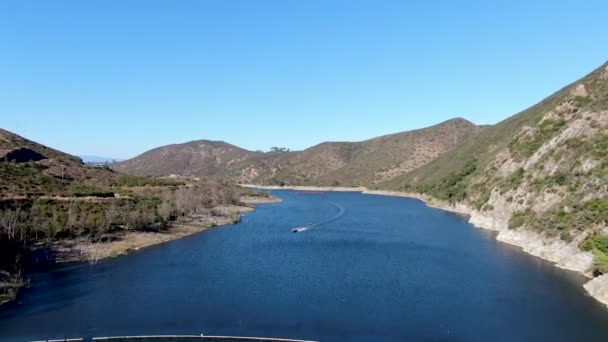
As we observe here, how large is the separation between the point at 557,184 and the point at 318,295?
48325mm

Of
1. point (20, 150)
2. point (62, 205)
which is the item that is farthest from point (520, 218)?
point (20, 150)

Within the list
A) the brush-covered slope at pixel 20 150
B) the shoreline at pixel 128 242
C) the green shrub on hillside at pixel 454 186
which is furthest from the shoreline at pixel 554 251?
the brush-covered slope at pixel 20 150

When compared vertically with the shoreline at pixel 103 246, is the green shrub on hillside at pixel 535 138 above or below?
above

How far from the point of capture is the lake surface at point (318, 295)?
37.4 metres

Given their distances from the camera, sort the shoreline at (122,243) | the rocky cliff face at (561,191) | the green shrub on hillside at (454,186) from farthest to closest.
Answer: the green shrub on hillside at (454,186), the shoreline at (122,243), the rocky cliff face at (561,191)

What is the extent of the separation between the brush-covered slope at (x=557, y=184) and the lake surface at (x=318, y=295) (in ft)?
Result: 13.6

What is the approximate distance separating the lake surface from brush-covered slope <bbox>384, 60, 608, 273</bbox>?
416 cm

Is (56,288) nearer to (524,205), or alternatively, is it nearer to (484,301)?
(484,301)

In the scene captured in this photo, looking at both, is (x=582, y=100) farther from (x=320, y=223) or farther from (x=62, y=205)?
(x=62, y=205)

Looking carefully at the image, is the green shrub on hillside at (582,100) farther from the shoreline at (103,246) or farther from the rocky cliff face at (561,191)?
the shoreline at (103,246)

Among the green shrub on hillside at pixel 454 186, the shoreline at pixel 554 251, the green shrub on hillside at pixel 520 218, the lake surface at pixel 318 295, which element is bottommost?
the lake surface at pixel 318 295

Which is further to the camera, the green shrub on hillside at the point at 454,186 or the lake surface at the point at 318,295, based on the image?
the green shrub on hillside at the point at 454,186

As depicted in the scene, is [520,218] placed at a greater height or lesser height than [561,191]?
lesser

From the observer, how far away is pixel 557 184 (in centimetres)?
7362
